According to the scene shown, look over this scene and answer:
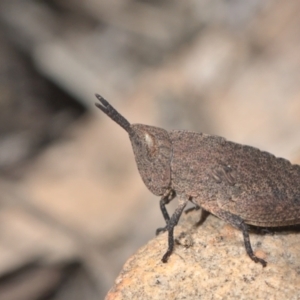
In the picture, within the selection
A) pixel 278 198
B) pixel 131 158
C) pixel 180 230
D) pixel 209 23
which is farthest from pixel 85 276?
pixel 209 23

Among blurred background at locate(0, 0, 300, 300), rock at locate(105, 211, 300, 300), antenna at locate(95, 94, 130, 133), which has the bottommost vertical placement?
rock at locate(105, 211, 300, 300)

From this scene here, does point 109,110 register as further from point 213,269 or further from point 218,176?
point 213,269

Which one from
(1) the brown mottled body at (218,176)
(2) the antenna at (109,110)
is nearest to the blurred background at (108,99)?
(1) the brown mottled body at (218,176)

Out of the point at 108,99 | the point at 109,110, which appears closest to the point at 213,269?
the point at 109,110

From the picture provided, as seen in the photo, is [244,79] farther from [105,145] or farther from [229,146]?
[229,146]

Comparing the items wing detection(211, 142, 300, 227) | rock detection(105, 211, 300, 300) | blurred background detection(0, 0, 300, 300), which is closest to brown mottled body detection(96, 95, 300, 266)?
wing detection(211, 142, 300, 227)

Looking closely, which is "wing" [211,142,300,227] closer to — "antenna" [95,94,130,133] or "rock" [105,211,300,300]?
"rock" [105,211,300,300]

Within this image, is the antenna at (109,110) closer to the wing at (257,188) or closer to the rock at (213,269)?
the wing at (257,188)
